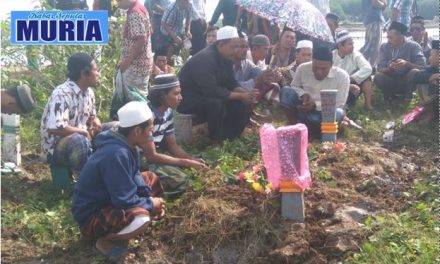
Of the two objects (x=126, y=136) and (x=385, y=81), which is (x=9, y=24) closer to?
(x=126, y=136)

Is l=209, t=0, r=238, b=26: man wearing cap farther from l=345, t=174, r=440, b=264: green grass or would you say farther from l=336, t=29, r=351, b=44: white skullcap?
l=345, t=174, r=440, b=264: green grass

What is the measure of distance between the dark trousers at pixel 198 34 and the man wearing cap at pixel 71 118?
4748mm

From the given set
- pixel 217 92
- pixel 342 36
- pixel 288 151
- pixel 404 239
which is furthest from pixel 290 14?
pixel 404 239

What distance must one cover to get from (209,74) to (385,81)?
13.5 ft

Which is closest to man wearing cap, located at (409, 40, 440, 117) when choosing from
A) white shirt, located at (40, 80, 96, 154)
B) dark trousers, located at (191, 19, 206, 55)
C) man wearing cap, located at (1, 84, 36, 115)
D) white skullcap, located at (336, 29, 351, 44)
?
white skullcap, located at (336, 29, 351, 44)

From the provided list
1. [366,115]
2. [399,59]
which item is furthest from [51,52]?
[399,59]

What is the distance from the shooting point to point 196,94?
6.78 meters

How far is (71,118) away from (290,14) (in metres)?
4.00

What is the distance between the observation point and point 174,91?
5.52 metres

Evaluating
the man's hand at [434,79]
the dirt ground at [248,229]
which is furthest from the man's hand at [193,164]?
the man's hand at [434,79]

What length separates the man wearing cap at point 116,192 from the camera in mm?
4016

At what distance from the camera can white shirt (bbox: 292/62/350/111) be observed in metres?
7.16

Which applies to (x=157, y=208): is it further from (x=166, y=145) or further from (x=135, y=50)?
(x=135, y=50)

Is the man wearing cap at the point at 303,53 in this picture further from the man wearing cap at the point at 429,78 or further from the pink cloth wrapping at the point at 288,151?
the pink cloth wrapping at the point at 288,151
